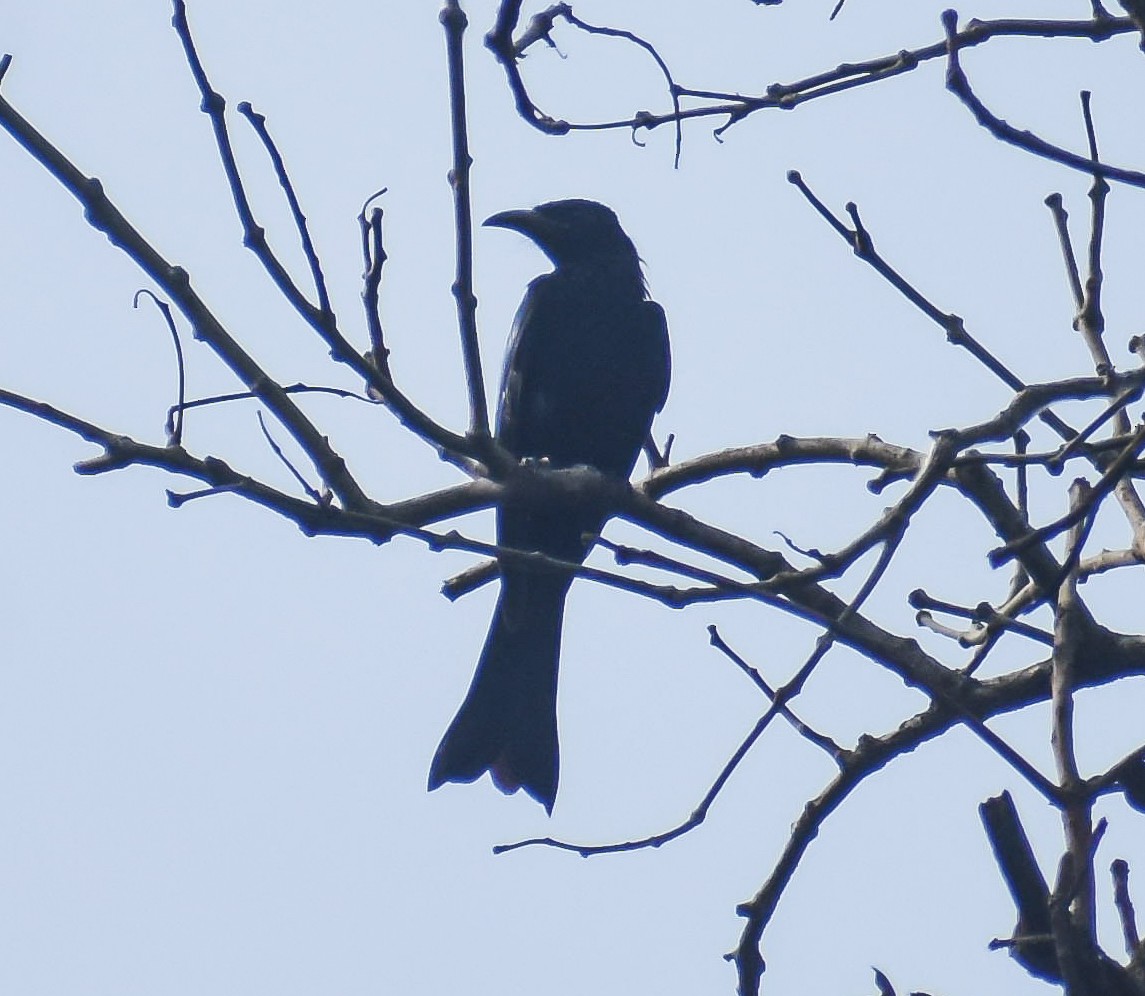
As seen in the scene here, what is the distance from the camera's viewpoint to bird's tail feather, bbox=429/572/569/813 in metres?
5.09

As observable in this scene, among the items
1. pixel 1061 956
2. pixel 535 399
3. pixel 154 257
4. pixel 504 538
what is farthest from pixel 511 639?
pixel 1061 956

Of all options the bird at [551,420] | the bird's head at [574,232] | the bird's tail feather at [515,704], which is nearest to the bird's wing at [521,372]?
the bird at [551,420]

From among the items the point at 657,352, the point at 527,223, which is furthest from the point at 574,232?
the point at 657,352

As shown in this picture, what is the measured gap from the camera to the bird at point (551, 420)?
203 inches

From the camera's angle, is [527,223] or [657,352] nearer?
[657,352]

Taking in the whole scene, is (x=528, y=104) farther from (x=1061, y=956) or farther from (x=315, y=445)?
(x=1061, y=956)

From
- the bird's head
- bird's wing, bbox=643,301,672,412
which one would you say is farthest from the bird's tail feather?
the bird's head

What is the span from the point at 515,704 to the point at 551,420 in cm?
117

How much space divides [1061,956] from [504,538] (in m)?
3.88

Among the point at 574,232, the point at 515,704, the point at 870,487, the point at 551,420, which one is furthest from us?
the point at 574,232

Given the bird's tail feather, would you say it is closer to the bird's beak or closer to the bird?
the bird

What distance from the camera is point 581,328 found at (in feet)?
20.3

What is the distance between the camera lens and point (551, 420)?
6.05 metres

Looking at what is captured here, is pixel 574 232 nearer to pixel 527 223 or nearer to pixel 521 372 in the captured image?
pixel 527 223
